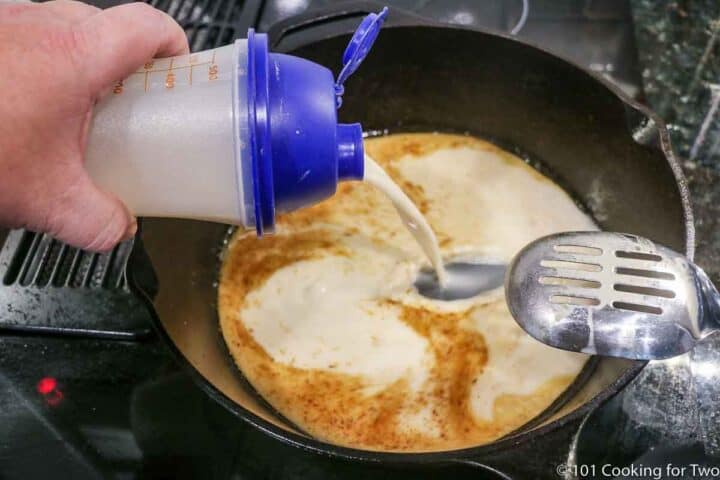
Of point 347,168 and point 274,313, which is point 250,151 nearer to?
point 347,168

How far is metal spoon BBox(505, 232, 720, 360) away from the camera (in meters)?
0.76

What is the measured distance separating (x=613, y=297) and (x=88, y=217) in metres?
0.58

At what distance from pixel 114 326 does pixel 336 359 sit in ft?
1.05

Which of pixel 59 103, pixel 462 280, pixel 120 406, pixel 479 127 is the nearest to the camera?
pixel 59 103

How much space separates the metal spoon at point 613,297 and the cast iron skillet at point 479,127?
6 cm

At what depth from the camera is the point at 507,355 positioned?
3.10 feet

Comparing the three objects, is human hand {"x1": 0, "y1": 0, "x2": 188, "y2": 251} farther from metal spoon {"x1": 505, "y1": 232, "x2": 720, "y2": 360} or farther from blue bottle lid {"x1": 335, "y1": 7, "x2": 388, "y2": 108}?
metal spoon {"x1": 505, "y1": 232, "x2": 720, "y2": 360}

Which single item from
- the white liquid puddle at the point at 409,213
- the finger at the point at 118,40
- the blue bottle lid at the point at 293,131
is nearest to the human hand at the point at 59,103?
the finger at the point at 118,40

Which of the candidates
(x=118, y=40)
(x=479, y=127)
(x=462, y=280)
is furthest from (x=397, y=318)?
(x=118, y=40)

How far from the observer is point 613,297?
79 cm

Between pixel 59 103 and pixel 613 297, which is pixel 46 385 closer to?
pixel 59 103

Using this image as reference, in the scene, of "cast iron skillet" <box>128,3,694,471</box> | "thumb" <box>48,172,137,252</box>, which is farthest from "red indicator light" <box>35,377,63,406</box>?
"thumb" <box>48,172,137,252</box>

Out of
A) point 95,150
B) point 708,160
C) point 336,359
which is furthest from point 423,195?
point 95,150

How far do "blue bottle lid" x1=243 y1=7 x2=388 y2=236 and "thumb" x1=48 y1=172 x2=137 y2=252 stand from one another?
0.13 metres
